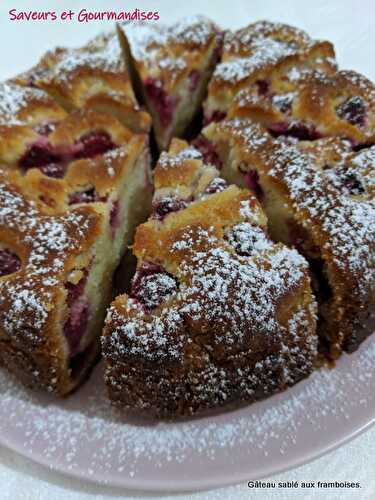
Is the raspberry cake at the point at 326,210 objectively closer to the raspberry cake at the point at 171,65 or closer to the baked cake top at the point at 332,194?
the baked cake top at the point at 332,194

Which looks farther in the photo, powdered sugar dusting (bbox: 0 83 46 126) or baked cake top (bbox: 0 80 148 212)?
powdered sugar dusting (bbox: 0 83 46 126)

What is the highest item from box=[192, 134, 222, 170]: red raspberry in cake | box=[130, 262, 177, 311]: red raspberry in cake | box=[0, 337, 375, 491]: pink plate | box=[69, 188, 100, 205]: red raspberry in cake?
box=[192, 134, 222, 170]: red raspberry in cake

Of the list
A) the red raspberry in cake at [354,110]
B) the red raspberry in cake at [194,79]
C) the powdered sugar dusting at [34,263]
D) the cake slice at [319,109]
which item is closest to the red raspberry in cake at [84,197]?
the powdered sugar dusting at [34,263]

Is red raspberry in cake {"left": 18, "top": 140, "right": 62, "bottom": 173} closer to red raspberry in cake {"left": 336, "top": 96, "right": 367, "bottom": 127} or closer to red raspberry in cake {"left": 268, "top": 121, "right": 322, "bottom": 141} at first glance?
red raspberry in cake {"left": 268, "top": 121, "right": 322, "bottom": 141}

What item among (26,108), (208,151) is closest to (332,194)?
(208,151)

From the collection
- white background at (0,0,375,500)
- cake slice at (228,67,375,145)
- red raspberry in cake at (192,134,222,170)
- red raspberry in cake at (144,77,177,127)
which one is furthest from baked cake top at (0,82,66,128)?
white background at (0,0,375,500)

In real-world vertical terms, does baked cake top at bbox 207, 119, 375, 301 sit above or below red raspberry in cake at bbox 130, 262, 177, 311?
above
